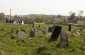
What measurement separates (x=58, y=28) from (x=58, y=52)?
295 inches

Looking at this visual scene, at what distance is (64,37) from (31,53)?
4.14m

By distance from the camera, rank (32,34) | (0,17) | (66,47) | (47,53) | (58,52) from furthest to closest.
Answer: (0,17)
(32,34)
(66,47)
(58,52)
(47,53)

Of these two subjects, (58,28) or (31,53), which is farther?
(58,28)

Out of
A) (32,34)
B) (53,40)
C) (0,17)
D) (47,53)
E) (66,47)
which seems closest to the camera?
(47,53)

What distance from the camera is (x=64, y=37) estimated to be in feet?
60.6

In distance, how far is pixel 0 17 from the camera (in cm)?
10681

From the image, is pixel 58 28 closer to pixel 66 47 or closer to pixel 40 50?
pixel 66 47

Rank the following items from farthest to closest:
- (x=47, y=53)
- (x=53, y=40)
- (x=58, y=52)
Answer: (x=53, y=40) < (x=58, y=52) < (x=47, y=53)

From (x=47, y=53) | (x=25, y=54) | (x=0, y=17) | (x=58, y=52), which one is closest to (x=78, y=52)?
(x=58, y=52)

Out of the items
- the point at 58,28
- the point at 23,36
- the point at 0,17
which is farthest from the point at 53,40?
the point at 0,17

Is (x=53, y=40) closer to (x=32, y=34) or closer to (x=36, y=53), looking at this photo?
(x=32, y=34)

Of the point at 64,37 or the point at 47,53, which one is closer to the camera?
the point at 47,53

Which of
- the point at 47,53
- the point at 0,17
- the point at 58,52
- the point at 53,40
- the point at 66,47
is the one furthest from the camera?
the point at 0,17

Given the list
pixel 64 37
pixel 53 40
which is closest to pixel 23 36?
pixel 53 40
